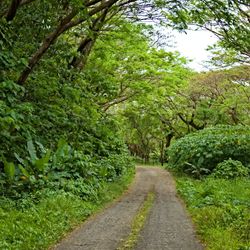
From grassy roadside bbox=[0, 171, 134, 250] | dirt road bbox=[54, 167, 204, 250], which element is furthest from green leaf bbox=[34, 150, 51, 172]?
dirt road bbox=[54, 167, 204, 250]

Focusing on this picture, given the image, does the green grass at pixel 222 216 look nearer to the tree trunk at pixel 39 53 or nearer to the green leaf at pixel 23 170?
the green leaf at pixel 23 170

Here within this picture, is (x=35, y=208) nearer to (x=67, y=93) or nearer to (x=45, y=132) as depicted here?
(x=45, y=132)

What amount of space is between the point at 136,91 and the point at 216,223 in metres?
16.7

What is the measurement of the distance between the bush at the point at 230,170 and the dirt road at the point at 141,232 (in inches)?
239

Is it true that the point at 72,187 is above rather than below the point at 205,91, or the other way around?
below

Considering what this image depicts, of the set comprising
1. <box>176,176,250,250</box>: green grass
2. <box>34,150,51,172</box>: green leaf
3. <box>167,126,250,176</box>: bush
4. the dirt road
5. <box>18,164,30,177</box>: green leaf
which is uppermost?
<box>167,126,250,176</box>: bush

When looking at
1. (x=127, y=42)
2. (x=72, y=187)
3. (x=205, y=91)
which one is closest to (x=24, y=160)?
(x=72, y=187)

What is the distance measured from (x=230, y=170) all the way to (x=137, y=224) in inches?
396

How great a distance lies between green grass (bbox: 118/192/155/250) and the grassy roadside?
120cm

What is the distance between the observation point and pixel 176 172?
24078 millimetres

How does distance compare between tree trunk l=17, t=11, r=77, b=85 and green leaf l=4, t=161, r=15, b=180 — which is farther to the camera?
tree trunk l=17, t=11, r=77, b=85

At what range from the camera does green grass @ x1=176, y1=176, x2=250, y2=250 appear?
7091mm

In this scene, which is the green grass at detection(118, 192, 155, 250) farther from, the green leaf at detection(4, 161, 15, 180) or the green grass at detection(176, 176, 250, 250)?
the green leaf at detection(4, 161, 15, 180)

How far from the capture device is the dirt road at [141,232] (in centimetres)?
696
